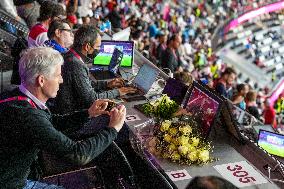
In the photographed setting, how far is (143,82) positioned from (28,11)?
361 cm

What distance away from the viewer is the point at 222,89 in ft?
21.9

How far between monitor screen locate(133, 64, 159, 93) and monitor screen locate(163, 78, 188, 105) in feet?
0.81

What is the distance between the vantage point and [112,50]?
5.14 metres

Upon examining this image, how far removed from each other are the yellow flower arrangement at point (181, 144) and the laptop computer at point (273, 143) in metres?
1.31

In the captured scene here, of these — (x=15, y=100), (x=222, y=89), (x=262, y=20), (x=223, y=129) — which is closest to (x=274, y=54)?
(x=262, y=20)

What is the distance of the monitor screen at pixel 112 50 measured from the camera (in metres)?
5.09

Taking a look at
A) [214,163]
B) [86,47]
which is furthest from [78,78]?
[214,163]

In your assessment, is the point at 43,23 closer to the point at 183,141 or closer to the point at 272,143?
the point at 183,141

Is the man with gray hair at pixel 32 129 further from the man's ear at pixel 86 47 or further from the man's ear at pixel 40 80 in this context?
the man's ear at pixel 86 47

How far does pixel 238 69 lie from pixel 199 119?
59.9 ft

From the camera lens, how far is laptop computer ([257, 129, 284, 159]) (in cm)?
413

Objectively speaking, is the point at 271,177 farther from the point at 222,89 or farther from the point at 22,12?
the point at 22,12

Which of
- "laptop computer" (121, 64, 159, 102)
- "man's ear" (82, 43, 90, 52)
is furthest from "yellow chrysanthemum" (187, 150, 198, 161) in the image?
"man's ear" (82, 43, 90, 52)

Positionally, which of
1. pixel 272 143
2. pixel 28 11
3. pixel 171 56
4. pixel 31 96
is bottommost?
pixel 272 143
